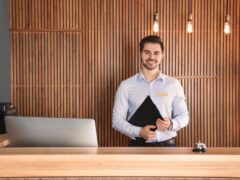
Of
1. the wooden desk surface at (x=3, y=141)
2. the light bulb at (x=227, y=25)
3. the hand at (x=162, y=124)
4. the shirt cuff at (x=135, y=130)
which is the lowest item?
the wooden desk surface at (x=3, y=141)

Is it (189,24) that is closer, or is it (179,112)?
(179,112)

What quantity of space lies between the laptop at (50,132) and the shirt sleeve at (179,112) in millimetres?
2226

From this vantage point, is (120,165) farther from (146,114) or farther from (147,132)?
(146,114)

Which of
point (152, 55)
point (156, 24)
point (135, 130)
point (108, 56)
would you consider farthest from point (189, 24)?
point (135, 130)

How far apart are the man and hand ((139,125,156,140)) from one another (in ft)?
0.73

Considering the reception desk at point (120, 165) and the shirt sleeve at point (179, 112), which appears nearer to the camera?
the reception desk at point (120, 165)

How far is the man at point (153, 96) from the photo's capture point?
4.75 m

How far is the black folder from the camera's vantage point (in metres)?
4.68

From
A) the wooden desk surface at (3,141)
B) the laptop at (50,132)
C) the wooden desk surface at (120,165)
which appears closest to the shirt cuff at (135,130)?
the wooden desk surface at (3,141)

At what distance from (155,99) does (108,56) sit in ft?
4.48

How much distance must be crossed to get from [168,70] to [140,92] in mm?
1207

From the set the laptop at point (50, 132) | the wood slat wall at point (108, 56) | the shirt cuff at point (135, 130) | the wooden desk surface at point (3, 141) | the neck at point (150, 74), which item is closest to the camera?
the laptop at point (50, 132)

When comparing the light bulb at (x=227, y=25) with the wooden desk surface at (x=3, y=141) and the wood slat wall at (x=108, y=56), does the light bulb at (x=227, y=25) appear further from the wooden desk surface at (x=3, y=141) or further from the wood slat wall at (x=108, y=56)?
the wooden desk surface at (x=3, y=141)

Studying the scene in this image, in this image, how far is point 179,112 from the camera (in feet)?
15.8
